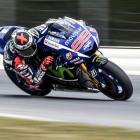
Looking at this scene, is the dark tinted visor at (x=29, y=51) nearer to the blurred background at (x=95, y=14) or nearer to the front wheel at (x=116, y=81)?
the front wheel at (x=116, y=81)

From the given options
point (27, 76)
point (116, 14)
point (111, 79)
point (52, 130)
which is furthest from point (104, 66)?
point (116, 14)

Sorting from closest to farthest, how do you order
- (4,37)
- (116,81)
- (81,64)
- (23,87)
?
(116,81) → (81,64) → (4,37) → (23,87)

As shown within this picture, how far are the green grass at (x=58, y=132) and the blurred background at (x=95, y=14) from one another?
4663 millimetres

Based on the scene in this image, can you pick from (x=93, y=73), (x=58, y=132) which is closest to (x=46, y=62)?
(x=93, y=73)

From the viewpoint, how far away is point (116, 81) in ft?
24.2

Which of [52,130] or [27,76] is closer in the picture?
[52,130]

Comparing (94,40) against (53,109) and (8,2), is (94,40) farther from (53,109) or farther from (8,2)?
(8,2)

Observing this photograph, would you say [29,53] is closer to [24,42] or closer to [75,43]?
[24,42]

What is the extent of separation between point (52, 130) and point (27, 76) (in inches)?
103

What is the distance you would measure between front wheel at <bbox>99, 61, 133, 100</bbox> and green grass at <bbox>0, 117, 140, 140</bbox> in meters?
1.64

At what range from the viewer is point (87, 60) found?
7500mm

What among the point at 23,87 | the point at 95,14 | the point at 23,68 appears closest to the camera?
the point at 23,68

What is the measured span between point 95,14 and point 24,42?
3.03 meters

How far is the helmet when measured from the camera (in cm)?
762
